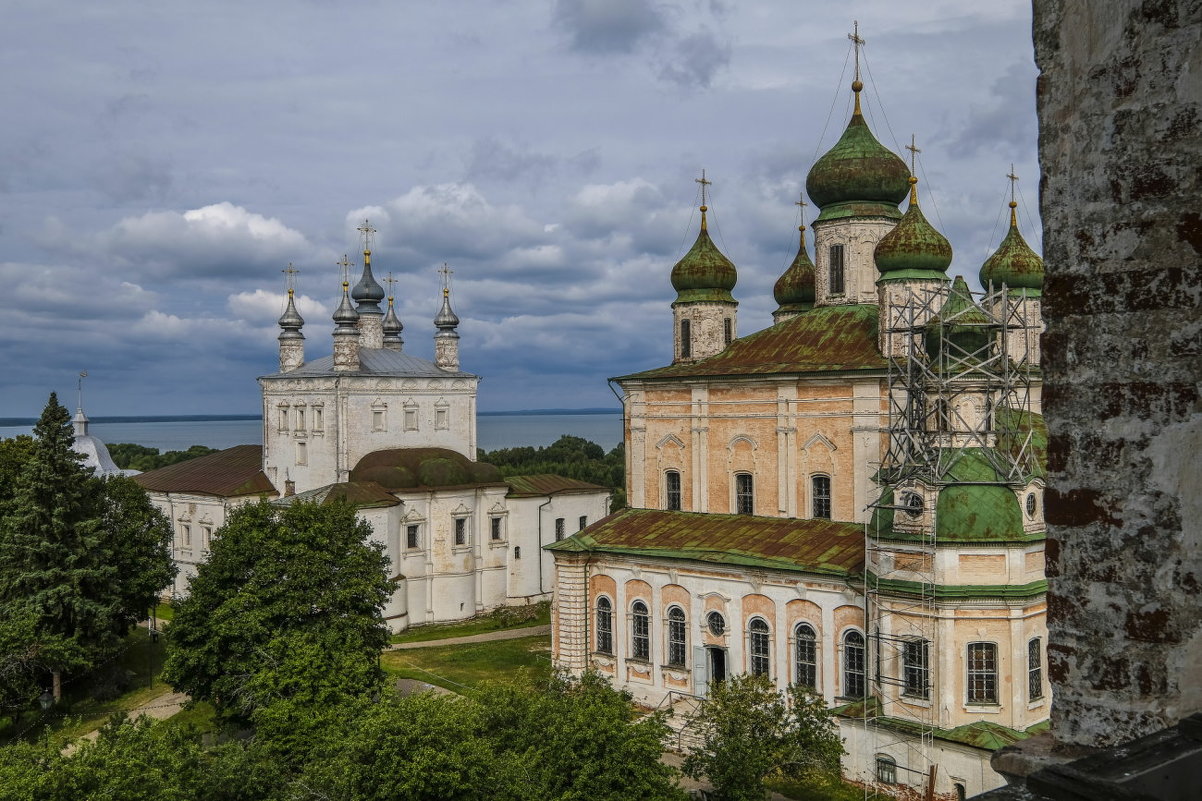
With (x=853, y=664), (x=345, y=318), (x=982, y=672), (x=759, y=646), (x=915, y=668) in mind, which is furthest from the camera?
(x=345, y=318)

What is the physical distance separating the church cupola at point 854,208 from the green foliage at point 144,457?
49720 mm

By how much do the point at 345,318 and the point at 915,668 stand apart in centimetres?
2694

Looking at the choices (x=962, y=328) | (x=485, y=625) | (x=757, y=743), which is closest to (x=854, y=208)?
(x=962, y=328)

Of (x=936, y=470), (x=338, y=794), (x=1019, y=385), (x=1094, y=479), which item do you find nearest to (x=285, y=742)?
(x=338, y=794)

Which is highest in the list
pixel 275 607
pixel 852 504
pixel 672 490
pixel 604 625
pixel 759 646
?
pixel 672 490

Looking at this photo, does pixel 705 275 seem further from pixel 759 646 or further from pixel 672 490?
pixel 759 646

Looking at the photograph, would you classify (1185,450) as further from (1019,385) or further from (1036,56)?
(1019,385)

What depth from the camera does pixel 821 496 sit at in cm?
2625

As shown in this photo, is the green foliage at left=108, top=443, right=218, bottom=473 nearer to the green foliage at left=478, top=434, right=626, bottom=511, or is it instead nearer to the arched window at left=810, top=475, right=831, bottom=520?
the green foliage at left=478, top=434, right=626, bottom=511

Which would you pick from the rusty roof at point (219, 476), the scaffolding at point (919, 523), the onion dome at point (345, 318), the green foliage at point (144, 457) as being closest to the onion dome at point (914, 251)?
the scaffolding at point (919, 523)

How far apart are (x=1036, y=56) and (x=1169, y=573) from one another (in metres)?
2.15

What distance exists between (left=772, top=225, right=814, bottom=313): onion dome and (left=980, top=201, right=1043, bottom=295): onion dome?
5434mm

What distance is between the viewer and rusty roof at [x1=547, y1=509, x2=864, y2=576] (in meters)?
23.5

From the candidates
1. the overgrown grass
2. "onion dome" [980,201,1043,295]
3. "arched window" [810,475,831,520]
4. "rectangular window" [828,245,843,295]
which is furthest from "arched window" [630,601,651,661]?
"onion dome" [980,201,1043,295]
